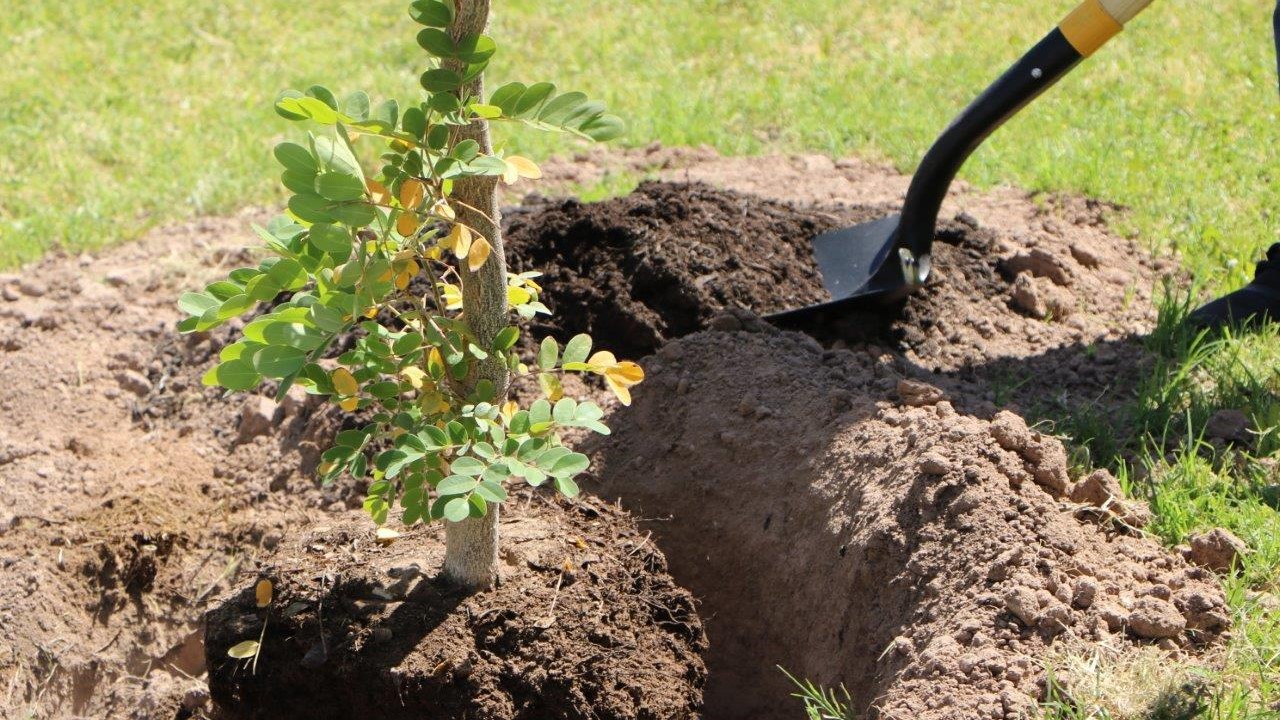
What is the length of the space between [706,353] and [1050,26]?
13.2ft

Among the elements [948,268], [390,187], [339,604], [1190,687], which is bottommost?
[339,604]

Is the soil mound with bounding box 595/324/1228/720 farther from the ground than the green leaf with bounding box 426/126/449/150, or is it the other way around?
the green leaf with bounding box 426/126/449/150

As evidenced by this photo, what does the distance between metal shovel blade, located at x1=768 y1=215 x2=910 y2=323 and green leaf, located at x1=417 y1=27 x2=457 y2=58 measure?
5.80ft

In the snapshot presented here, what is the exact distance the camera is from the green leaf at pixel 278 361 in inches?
81.7

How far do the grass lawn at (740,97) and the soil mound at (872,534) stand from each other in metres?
0.65

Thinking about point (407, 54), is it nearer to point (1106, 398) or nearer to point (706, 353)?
point (706, 353)

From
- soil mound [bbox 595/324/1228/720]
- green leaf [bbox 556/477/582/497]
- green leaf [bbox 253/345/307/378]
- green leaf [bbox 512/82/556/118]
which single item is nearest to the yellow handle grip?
soil mound [bbox 595/324/1228/720]

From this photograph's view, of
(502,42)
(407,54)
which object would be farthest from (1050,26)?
(407,54)

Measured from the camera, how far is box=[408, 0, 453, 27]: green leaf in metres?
2.03

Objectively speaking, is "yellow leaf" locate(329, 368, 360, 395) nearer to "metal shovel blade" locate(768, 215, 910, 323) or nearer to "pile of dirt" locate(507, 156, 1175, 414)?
"pile of dirt" locate(507, 156, 1175, 414)

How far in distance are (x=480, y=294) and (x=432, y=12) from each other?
0.58 meters

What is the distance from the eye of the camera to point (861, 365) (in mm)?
3309

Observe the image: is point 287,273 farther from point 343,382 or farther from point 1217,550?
point 1217,550

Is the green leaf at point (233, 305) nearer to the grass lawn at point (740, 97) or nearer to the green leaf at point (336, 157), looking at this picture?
the green leaf at point (336, 157)
